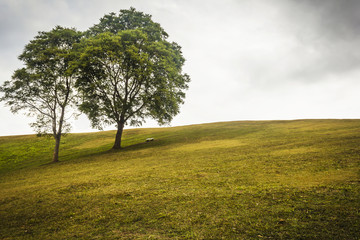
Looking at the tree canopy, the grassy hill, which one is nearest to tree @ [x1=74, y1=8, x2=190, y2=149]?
the tree canopy

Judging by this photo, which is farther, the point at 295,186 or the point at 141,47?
the point at 141,47

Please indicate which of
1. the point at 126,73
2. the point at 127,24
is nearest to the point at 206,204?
the point at 126,73

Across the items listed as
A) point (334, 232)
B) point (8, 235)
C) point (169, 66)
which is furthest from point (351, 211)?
point (169, 66)

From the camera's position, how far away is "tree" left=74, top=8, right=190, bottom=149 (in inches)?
1224

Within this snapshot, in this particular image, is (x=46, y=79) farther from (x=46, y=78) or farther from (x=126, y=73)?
(x=126, y=73)

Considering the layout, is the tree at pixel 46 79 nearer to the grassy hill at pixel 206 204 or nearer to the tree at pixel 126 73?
the tree at pixel 126 73

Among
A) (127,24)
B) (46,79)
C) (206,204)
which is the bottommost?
(206,204)

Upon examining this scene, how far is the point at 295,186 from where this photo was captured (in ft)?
34.5

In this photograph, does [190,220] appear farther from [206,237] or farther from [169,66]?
[169,66]

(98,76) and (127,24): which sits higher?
(127,24)

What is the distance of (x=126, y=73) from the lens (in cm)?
3406

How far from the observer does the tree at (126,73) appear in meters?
31.1

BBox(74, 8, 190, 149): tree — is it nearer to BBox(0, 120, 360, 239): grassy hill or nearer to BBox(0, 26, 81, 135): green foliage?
BBox(0, 26, 81, 135): green foliage

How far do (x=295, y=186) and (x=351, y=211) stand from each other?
3.21 m
